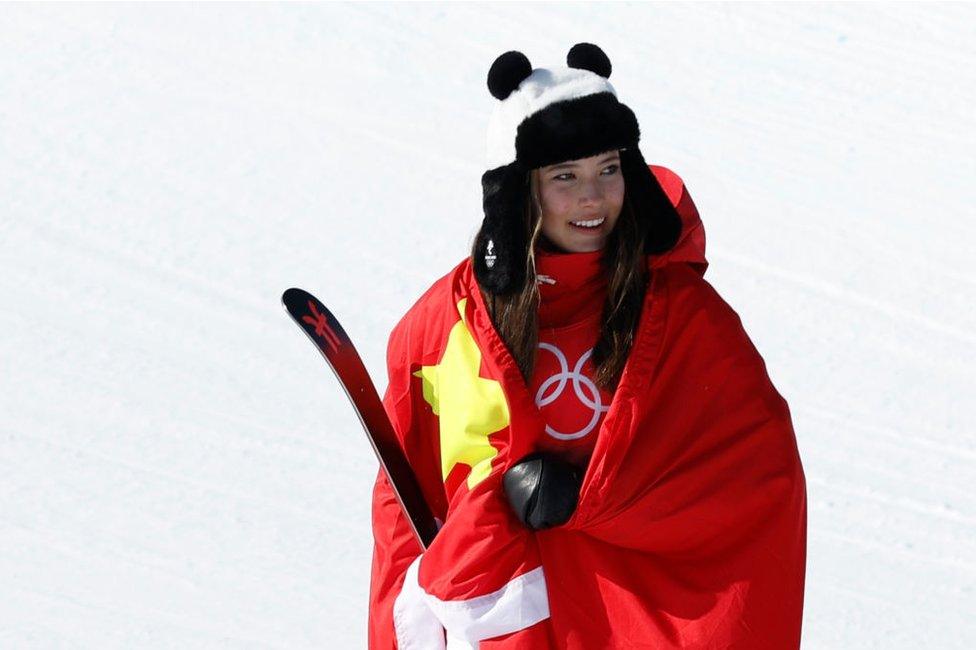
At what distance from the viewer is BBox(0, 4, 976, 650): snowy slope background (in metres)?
4.65

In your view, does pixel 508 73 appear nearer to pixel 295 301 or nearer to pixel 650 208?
pixel 650 208

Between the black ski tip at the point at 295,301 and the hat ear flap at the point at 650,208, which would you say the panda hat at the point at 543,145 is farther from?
the black ski tip at the point at 295,301

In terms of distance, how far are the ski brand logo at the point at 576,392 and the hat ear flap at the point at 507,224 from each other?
0.50 feet

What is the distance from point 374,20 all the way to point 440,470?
4768 millimetres

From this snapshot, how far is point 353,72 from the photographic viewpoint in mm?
7102

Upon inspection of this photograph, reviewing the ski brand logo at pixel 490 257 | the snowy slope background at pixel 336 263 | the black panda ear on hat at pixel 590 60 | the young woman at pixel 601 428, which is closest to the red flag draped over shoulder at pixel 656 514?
the young woman at pixel 601 428

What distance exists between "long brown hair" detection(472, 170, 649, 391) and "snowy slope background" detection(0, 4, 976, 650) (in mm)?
1868

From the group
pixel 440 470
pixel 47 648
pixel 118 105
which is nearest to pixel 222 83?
pixel 118 105

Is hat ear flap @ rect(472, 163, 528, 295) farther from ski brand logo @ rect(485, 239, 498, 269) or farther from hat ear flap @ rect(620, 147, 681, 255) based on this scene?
hat ear flap @ rect(620, 147, 681, 255)

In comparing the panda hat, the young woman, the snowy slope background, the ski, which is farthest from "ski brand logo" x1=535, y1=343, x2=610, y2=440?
the snowy slope background

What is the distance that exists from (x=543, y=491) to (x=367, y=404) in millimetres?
433

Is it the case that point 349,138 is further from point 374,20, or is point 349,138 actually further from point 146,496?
point 146,496

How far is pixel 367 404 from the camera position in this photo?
2908mm

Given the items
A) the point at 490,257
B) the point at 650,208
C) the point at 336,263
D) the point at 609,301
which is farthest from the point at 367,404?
the point at 336,263
